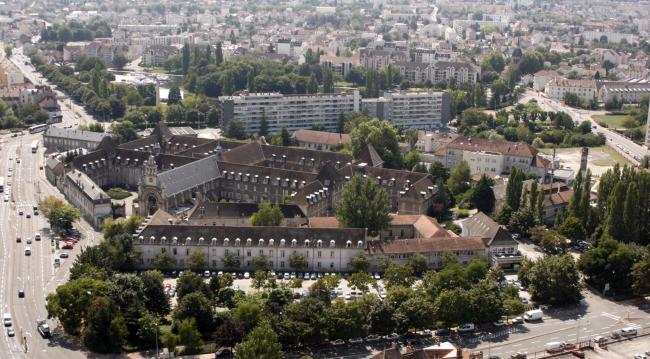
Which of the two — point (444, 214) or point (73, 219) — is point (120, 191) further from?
point (444, 214)

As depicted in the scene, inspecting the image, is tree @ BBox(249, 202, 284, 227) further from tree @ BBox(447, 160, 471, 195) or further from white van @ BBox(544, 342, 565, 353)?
white van @ BBox(544, 342, 565, 353)

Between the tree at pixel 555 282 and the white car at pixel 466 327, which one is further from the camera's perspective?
the tree at pixel 555 282

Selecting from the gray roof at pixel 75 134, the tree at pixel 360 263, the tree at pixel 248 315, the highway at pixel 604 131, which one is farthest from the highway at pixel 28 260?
the highway at pixel 604 131

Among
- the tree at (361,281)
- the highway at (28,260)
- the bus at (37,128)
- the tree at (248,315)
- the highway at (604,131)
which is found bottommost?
the highway at (604,131)

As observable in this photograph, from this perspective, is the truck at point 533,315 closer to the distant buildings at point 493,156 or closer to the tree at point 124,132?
the distant buildings at point 493,156

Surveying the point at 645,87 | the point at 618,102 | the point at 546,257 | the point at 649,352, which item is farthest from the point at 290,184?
the point at 645,87

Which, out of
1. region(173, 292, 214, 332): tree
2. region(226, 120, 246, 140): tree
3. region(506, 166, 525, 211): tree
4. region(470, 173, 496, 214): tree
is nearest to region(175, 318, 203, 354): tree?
region(173, 292, 214, 332): tree

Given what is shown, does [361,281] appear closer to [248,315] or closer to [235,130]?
[248,315]
